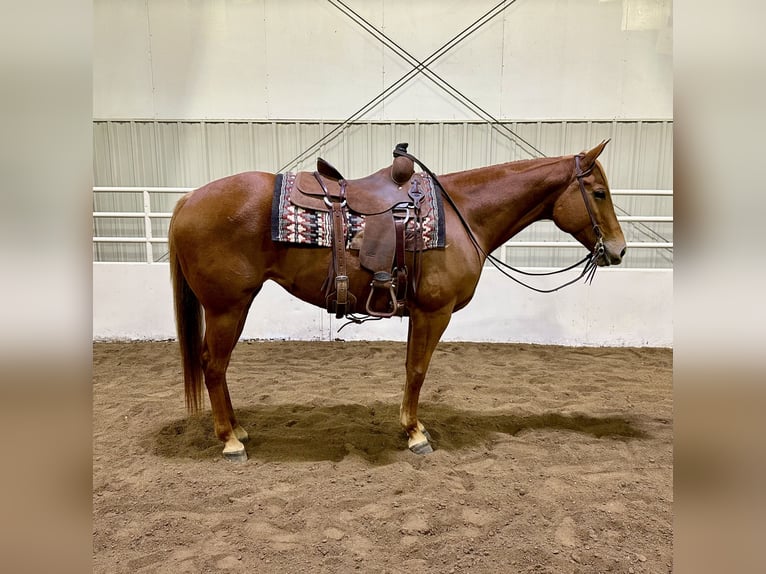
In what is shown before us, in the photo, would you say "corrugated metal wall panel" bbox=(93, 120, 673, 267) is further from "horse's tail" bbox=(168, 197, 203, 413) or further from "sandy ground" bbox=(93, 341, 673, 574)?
"horse's tail" bbox=(168, 197, 203, 413)

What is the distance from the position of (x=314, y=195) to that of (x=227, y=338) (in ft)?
2.52

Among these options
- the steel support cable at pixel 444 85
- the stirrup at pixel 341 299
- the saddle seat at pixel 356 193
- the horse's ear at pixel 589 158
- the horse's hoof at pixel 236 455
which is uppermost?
the steel support cable at pixel 444 85

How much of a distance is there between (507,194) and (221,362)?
1.59m

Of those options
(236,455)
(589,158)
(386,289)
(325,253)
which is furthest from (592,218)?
(236,455)

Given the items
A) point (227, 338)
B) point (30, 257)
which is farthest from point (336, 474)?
point (30, 257)

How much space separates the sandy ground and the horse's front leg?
3.6 inches

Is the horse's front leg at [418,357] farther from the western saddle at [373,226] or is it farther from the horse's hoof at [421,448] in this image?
the western saddle at [373,226]

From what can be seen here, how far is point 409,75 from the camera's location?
4.84 meters

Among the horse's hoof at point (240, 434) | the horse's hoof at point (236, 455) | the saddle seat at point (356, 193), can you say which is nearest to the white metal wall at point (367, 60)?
the saddle seat at point (356, 193)

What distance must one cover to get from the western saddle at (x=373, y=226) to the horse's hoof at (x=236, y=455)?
0.80 metres

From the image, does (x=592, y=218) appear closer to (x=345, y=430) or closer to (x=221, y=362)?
(x=345, y=430)

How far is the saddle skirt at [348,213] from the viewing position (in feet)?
6.35

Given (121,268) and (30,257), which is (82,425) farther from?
(121,268)

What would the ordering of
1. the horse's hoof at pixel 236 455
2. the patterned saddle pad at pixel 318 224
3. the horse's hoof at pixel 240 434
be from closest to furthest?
the patterned saddle pad at pixel 318 224 → the horse's hoof at pixel 236 455 → the horse's hoof at pixel 240 434
